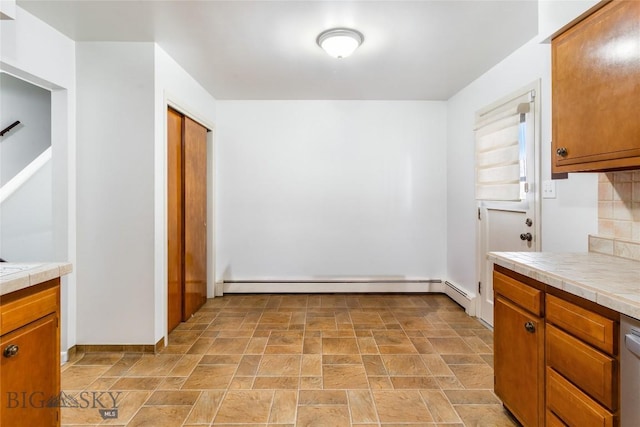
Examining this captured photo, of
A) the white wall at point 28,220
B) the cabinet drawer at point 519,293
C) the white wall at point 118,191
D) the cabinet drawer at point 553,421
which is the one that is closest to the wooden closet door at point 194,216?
the white wall at point 118,191

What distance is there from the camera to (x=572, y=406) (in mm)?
1239

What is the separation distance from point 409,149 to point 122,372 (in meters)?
3.71

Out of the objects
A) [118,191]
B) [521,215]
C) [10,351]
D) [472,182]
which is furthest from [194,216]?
[521,215]

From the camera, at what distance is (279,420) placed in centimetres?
177

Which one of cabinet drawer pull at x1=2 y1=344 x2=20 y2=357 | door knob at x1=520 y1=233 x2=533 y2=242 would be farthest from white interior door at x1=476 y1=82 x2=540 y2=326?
cabinet drawer pull at x1=2 y1=344 x2=20 y2=357

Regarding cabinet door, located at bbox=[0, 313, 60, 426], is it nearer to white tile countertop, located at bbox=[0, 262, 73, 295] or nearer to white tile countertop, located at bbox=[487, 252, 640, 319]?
white tile countertop, located at bbox=[0, 262, 73, 295]

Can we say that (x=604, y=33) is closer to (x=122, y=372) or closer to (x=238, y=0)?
(x=238, y=0)

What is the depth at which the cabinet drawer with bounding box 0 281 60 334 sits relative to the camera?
116cm

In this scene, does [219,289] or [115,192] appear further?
[219,289]

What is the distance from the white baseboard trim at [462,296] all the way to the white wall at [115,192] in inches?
119

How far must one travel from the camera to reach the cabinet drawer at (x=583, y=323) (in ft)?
3.57

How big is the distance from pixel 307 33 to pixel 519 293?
2.18 meters

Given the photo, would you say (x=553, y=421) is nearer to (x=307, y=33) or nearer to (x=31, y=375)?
(x=31, y=375)

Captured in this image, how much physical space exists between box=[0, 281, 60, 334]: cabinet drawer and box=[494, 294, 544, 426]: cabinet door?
2138 mm
